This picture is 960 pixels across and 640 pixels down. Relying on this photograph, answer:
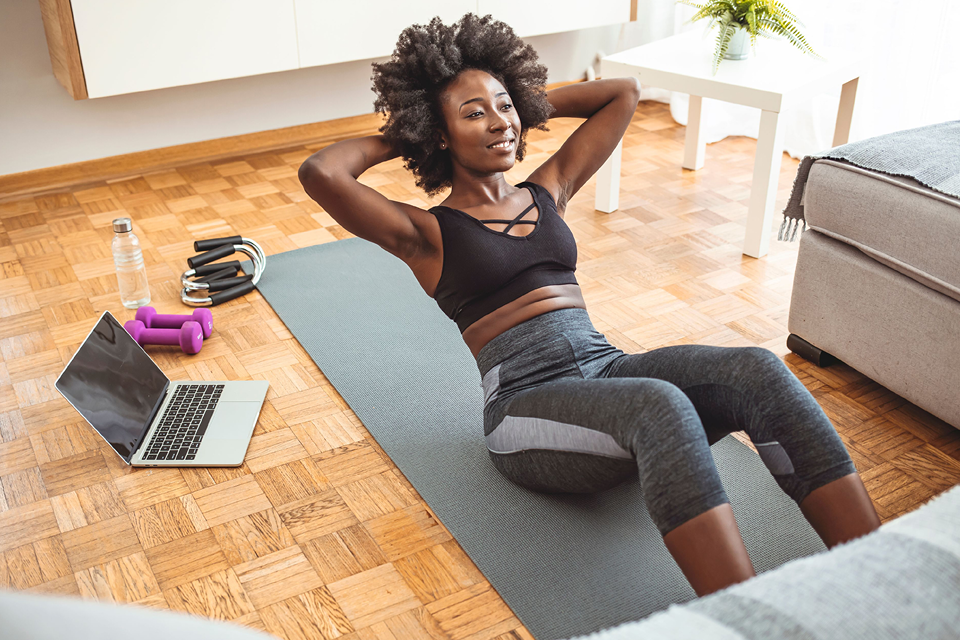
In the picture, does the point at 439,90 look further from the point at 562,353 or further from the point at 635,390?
the point at 635,390

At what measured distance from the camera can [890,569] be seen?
30.3 inches

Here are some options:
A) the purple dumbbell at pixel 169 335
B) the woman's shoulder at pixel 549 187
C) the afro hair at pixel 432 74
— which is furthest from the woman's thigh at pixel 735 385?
the purple dumbbell at pixel 169 335

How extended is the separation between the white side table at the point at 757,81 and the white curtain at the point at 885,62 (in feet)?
0.15

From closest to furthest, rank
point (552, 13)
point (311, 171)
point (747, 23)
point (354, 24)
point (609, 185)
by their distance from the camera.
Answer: point (311, 171)
point (747, 23)
point (609, 185)
point (354, 24)
point (552, 13)

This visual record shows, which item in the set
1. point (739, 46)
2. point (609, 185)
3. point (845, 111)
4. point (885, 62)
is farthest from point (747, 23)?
point (885, 62)

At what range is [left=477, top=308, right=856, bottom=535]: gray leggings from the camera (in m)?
1.12

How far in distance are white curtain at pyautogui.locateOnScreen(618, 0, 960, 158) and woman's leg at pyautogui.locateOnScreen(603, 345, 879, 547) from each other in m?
1.63

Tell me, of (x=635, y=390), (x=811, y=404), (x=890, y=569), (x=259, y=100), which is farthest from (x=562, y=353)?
(x=259, y=100)

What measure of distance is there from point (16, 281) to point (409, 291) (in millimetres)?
1131

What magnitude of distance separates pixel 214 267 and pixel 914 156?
1.76 metres

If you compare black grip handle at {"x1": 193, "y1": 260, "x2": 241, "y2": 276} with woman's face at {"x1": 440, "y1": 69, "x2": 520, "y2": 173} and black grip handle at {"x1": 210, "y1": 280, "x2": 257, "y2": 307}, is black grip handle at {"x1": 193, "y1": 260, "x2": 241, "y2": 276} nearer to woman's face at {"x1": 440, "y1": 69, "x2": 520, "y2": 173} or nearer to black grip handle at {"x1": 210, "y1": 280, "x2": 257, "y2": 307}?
black grip handle at {"x1": 210, "y1": 280, "x2": 257, "y2": 307}

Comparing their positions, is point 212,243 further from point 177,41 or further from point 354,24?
point 354,24

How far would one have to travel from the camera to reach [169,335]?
2.07 meters

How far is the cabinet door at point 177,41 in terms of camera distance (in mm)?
2762
